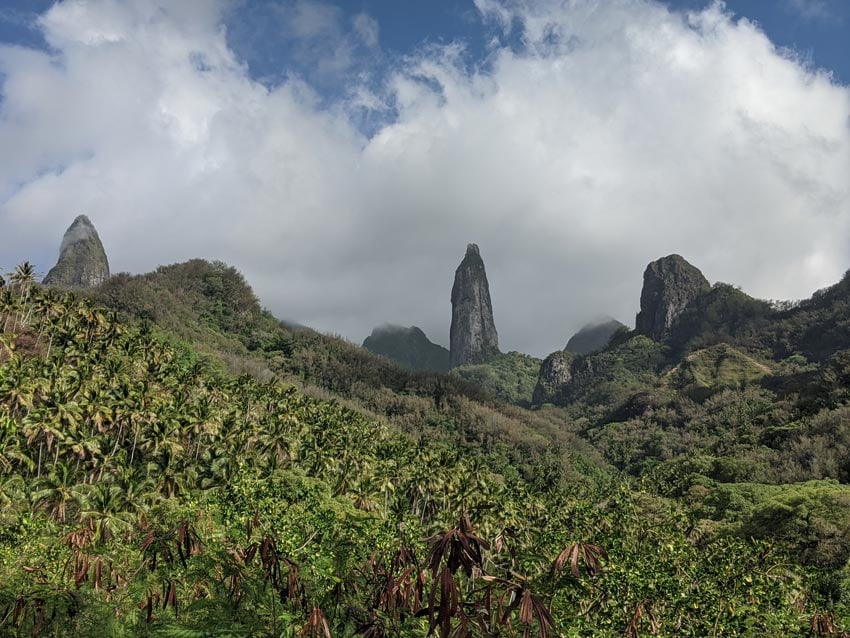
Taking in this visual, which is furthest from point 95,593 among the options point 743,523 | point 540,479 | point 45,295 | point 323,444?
point 540,479

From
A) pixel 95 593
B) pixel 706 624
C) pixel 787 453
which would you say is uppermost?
pixel 787 453

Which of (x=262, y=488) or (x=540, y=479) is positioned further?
(x=540, y=479)

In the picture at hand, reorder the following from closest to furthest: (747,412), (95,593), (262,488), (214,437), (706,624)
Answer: (706,624), (95,593), (262,488), (214,437), (747,412)

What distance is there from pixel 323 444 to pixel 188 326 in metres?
115

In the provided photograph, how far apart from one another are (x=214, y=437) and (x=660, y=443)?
437ft

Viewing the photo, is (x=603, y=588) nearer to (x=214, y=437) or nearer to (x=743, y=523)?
(x=743, y=523)

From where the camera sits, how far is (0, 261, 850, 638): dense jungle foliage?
681cm

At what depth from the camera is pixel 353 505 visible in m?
61.5

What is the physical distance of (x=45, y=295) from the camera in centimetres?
9381

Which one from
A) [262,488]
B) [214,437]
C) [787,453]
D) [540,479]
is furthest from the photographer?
Answer: [540,479]

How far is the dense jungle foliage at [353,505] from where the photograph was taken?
6809 millimetres

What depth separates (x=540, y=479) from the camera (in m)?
121

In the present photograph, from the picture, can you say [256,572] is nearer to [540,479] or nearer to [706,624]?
[706,624]

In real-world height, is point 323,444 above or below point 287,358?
below
